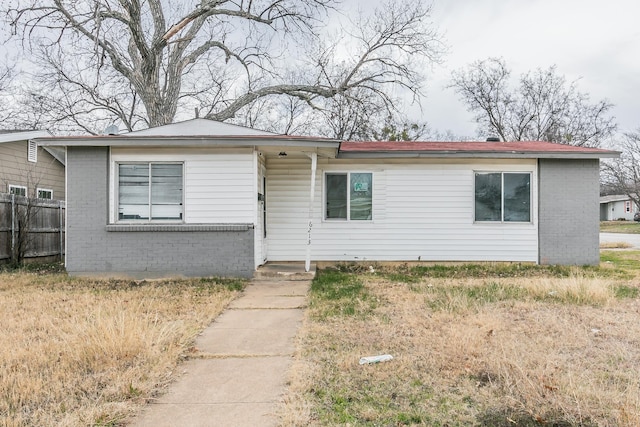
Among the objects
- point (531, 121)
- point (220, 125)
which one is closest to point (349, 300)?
point (220, 125)

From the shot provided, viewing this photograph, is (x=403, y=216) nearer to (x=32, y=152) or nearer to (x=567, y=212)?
(x=567, y=212)

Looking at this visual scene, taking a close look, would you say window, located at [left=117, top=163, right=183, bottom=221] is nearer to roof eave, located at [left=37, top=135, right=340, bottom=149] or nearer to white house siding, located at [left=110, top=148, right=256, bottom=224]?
white house siding, located at [left=110, top=148, right=256, bottom=224]

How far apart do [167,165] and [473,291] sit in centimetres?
663

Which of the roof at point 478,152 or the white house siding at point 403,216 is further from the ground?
the roof at point 478,152

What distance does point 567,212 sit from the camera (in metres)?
11.4

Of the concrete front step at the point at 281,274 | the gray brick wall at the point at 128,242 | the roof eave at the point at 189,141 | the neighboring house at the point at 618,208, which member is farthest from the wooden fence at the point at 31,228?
the neighboring house at the point at 618,208

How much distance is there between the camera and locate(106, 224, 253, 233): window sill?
9656 millimetres

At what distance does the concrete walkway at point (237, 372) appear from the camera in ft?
10.6

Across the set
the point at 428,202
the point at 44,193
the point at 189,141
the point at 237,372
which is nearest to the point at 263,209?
the point at 189,141

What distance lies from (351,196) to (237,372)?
25.8 feet

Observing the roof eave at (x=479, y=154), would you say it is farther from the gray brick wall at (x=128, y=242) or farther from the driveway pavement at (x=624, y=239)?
the driveway pavement at (x=624, y=239)

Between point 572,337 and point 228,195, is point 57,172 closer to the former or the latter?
point 228,195

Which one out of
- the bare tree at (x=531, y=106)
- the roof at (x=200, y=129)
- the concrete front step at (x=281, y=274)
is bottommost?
the concrete front step at (x=281, y=274)

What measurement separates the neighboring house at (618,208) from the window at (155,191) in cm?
6196
